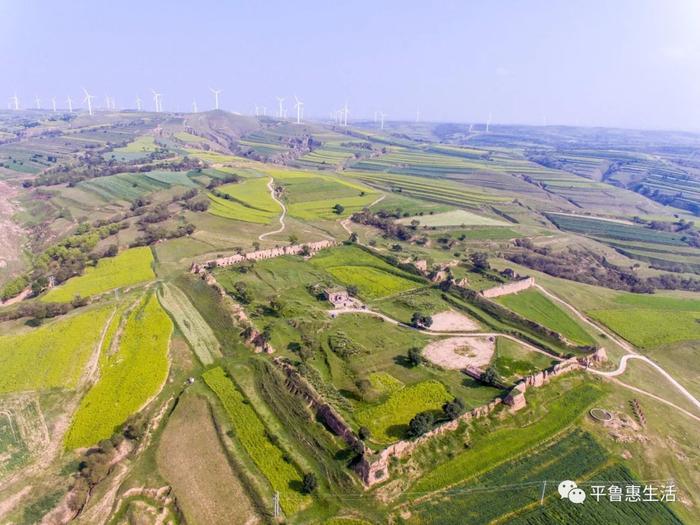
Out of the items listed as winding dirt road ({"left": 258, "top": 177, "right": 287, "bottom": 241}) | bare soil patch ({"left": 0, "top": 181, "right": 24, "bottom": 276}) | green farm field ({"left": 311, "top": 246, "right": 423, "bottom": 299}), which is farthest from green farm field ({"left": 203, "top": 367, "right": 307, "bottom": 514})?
bare soil patch ({"left": 0, "top": 181, "right": 24, "bottom": 276})

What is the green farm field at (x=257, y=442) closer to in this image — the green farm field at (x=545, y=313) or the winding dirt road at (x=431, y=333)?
the winding dirt road at (x=431, y=333)

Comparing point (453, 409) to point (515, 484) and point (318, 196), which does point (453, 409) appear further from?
point (318, 196)

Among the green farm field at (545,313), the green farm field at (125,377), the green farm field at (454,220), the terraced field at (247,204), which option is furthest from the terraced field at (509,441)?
the terraced field at (247,204)

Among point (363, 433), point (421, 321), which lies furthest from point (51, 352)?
point (421, 321)

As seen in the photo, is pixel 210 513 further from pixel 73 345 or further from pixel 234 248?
pixel 234 248

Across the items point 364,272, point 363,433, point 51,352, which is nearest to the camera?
point 363,433
